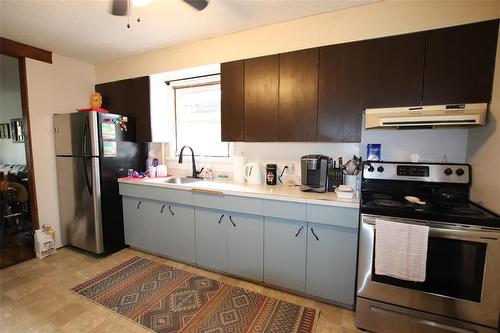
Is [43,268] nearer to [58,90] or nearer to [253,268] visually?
[58,90]

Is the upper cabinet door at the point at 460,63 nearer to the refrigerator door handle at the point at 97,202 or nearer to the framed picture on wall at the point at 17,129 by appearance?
the refrigerator door handle at the point at 97,202

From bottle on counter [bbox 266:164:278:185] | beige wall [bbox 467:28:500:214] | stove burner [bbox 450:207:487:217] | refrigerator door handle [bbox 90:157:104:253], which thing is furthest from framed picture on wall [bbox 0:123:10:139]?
beige wall [bbox 467:28:500:214]

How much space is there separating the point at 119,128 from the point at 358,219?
8.78 feet

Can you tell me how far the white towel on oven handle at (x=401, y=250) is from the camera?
55.0 inches

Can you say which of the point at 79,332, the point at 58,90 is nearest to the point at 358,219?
the point at 79,332

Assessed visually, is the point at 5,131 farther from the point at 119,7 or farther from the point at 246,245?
the point at 246,245

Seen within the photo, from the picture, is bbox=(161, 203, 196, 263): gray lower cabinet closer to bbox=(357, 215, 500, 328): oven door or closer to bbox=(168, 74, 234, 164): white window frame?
bbox=(168, 74, 234, 164): white window frame

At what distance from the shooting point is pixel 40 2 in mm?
1798

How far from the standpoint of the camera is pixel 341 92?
1879 mm

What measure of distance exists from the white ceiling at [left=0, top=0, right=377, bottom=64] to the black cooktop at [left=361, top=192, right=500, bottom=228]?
1.54 metres

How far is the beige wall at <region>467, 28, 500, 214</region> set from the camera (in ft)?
4.72

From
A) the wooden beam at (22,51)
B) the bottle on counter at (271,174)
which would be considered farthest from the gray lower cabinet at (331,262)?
the wooden beam at (22,51)

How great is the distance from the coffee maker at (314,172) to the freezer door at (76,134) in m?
2.20

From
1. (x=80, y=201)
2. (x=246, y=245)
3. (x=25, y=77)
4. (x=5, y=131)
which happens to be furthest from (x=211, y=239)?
(x=5, y=131)
